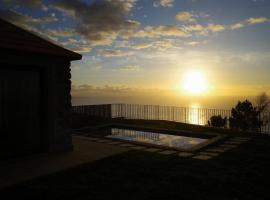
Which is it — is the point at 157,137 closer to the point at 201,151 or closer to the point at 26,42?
the point at 201,151

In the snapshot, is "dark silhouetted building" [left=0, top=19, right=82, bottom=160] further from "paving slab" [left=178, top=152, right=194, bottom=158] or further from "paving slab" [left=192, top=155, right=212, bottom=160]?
"paving slab" [left=192, top=155, right=212, bottom=160]

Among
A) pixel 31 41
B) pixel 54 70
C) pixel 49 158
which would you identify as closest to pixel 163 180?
pixel 49 158

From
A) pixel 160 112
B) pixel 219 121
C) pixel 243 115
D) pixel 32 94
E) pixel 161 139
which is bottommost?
pixel 161 139

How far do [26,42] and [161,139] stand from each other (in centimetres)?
644

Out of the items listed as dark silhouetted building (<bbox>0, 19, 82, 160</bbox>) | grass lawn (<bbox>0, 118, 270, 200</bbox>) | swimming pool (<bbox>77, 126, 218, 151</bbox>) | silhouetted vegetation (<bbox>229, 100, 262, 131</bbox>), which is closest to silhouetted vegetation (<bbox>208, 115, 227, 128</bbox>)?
silhouetted vegetation (<bbox>229, 100, 262, 131</bbox>)

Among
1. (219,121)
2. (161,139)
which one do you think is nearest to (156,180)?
(161,139)

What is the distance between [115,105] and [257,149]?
452 inches

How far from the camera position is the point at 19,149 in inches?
276

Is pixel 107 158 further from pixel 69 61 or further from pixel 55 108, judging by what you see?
pixel 69 61

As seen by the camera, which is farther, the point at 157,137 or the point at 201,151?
the point at 157,137

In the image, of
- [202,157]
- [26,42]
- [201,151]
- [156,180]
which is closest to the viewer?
[156,180]

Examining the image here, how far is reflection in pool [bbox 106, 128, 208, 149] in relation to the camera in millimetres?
9734

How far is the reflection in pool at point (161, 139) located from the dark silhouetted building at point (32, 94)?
3514mm

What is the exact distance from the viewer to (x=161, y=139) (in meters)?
10.8
